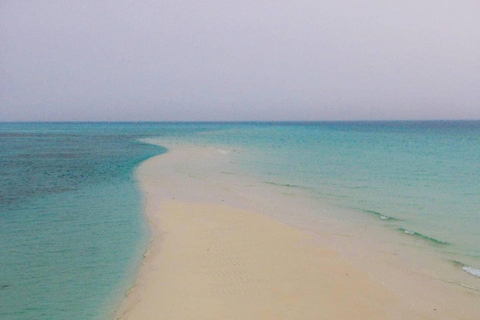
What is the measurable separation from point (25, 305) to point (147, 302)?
1923 millimetres

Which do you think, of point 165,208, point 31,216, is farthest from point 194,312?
point 31,216

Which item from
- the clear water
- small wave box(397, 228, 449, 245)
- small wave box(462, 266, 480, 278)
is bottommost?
small wave box(462, 266, 480, 278)

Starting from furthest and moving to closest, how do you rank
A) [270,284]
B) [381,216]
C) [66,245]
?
1. [381,216]
2. [66,245]
3. [270,284]

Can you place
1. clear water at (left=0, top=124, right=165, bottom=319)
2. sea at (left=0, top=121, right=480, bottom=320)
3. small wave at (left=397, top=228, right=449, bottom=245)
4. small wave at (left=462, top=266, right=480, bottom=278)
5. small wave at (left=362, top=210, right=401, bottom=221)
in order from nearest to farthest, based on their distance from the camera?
clear water at (left=0, top=124, right=165, bottom=319) → sea at (left=0, top=121, right=480, bottom=320) → small wave at (left=462, top=266, right=480, bottom=278) → small wave at (left=397, top=228, right=449, bottom=245) → small wave at (left=362, top=210, right=401, bottom=221)

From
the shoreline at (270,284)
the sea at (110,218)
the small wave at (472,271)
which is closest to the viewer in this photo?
the shoreline at (270,284)

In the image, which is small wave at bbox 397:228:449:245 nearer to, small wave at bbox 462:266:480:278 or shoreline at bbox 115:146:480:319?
small wave at bbox 462:266:480:278

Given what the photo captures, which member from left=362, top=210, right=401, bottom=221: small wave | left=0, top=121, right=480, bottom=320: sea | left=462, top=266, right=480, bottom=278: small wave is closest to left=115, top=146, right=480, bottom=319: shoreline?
left=0, top=121, right=480, bottom=320: sea

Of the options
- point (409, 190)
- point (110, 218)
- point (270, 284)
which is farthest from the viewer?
point (409, 190)

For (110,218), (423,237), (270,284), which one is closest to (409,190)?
(423,237)

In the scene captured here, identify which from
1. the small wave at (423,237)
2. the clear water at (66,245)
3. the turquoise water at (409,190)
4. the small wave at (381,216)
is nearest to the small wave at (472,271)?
the turquoise water at (409,190)

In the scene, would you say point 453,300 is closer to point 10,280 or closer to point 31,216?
point 10,280

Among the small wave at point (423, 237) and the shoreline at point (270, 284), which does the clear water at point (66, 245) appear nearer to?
the shoreline at point (270, 284)

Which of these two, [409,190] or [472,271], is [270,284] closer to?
[472,271]

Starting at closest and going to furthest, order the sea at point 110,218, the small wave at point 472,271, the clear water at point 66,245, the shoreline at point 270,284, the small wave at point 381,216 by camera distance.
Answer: the shoreline at point 270,284
the clear water at point 66,245
the sea at point 110,218
the small wave at point 472,271
the small wave at point 381,216
